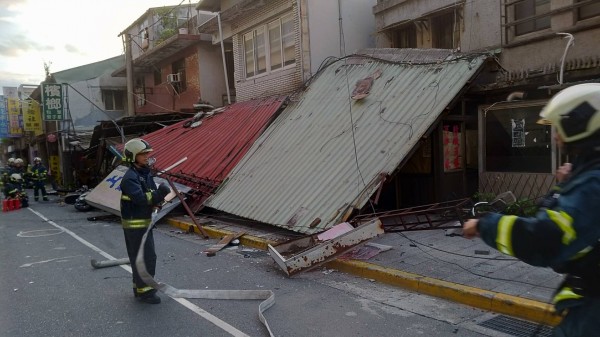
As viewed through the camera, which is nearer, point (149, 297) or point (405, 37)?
point (149, 297)

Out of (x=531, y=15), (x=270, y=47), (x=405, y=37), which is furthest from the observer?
(x=270, y=47)

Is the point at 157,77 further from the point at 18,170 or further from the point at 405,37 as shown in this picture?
the point at 405,37

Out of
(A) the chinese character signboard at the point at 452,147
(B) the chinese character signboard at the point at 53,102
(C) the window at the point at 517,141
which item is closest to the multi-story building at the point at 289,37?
(A) the chinese character signboard at the point at 452,147

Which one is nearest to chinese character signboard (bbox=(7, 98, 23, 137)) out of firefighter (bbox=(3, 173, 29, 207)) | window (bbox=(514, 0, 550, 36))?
firefighter (bbox=(3, 173, 29, 207))

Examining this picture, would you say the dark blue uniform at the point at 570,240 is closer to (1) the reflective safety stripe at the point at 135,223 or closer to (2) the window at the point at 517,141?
(1) the reflective safety stripe at the point at 135,223

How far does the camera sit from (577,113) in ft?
6.67

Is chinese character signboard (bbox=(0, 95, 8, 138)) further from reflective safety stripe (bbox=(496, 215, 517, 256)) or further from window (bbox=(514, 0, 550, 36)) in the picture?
reflective safety stripe (bbox=(496, 215, 517, 256))

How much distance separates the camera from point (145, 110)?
25406mm

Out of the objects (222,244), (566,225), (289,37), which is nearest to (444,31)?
(289,37)

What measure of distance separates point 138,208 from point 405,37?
9.83 m

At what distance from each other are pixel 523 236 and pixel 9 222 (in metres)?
14.6

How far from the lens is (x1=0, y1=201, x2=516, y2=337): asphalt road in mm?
4543

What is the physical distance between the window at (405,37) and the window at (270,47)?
293cm

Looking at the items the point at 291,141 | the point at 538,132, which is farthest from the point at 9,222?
the point at 538,132
